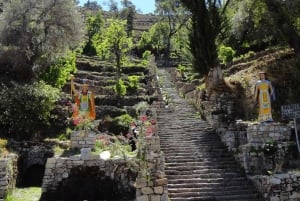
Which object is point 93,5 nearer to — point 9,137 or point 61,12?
point 61,12

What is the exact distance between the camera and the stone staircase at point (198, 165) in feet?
47.3

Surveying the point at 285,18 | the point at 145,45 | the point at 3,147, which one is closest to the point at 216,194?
the point at 3,147

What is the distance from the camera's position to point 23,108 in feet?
71.7

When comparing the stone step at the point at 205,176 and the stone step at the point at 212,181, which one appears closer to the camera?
the stone step at the point at 212,181

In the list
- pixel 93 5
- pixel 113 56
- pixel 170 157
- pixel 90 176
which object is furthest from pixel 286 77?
pixel 93 5

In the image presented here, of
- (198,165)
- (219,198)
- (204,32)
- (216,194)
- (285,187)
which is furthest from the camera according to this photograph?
(204,32)

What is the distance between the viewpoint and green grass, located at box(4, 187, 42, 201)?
15.3 metres

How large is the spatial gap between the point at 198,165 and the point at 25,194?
663cm

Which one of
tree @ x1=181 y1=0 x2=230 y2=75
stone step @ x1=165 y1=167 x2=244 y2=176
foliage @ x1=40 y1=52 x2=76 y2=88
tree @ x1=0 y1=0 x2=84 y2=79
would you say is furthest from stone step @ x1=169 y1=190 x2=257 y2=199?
foliage @ x1=40 y1=52 x2=76 y2=88

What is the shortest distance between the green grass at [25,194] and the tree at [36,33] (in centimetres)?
1284

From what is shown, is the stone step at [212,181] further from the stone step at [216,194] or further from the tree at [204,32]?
the tree at [204,32]

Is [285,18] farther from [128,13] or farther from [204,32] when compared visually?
[128,13]

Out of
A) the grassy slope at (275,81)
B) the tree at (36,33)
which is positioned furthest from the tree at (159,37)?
the grassy slope at (275,81)

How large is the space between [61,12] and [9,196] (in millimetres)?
17113
